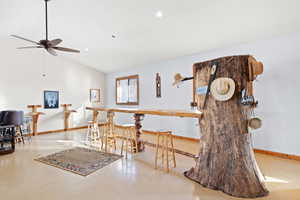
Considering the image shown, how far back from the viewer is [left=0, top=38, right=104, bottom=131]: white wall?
5.64 m

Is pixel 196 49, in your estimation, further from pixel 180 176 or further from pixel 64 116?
pixel 64 116

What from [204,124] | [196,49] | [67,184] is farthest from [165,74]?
[67,184]

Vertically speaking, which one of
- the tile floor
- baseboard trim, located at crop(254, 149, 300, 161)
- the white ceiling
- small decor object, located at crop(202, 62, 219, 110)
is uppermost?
the white ceiling

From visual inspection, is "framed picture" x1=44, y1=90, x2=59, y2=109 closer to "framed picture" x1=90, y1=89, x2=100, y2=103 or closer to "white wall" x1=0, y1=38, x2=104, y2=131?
"white wall" x1=0, y1=38, x2=104, y2=131

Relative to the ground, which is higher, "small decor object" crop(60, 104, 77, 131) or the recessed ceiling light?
the recessed ceiling light

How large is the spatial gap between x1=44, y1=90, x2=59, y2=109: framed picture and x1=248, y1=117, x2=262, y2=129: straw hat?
22.5 feet

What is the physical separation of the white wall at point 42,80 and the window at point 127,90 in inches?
46.6

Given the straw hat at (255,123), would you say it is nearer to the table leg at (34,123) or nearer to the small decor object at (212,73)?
the small decor object at (212,73)

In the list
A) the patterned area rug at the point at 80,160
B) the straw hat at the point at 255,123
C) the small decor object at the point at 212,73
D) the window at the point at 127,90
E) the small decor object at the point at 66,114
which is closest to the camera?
the straw hat at the point at 255,123

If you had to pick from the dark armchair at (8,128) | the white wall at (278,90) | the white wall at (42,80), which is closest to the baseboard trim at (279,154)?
the white wall at (278,90)

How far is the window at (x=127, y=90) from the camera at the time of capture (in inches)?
279

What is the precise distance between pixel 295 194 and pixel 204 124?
149cm

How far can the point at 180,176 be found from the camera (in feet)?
9.36

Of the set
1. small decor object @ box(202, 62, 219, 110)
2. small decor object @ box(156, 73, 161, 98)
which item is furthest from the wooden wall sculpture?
small decor object @ box(156, 73, 161, 98)
